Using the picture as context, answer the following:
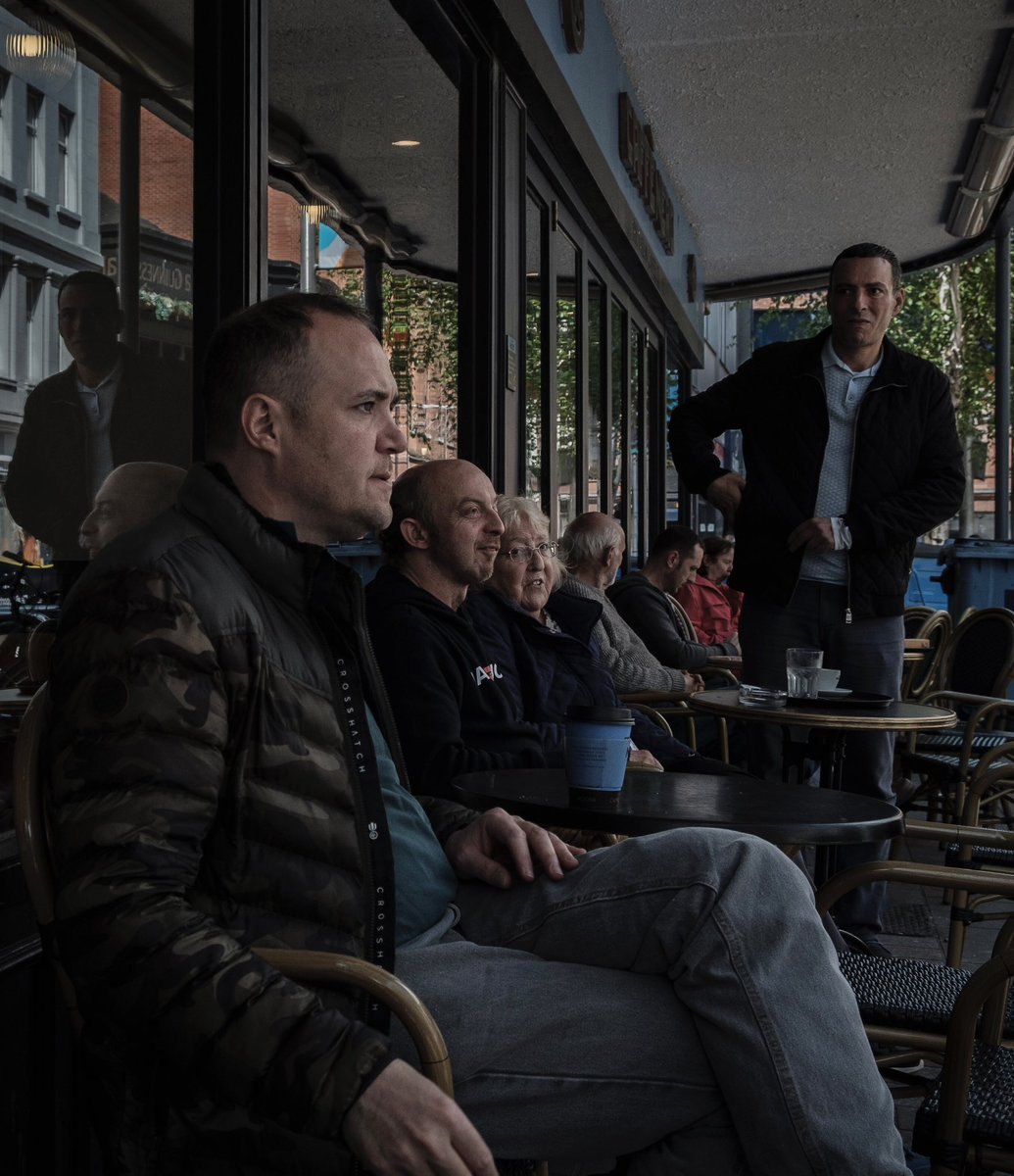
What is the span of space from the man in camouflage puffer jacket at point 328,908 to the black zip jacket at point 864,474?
2.35 m

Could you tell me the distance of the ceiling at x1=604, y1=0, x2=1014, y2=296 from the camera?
22.5ft

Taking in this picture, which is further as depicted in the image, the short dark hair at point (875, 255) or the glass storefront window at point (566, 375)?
the glass storefront window at point (566, 375)

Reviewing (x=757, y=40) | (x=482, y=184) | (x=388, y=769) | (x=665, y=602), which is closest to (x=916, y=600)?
(x=757, y=40)

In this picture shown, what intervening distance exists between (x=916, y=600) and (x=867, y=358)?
1558cm

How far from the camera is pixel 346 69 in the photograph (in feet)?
18.4

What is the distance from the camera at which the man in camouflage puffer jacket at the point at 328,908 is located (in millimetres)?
1203

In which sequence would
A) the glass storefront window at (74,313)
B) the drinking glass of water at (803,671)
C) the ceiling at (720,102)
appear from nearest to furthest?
the glass storefront window at (74,313) < the drinking glass of water at (803,671) < the ceiling at (720,102)

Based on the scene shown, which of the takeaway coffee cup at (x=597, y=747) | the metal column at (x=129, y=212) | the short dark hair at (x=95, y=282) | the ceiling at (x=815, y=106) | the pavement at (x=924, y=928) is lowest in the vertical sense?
the pavement at (x=924, y=928)

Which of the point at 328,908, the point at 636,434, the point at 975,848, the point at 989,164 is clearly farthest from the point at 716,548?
the point at 328,908

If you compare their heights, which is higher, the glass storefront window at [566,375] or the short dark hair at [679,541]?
the glass storefront window at [566,375]

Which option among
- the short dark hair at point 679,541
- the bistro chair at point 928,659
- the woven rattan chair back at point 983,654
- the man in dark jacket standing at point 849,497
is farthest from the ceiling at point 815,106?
the man in dark jacket standing at point 849,497

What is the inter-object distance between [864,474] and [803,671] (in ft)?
2.73

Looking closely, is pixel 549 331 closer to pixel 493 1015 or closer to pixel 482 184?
pixel 482 184

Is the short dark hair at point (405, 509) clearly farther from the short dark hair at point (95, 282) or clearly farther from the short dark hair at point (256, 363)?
the short dark hair at point (256, 363)
